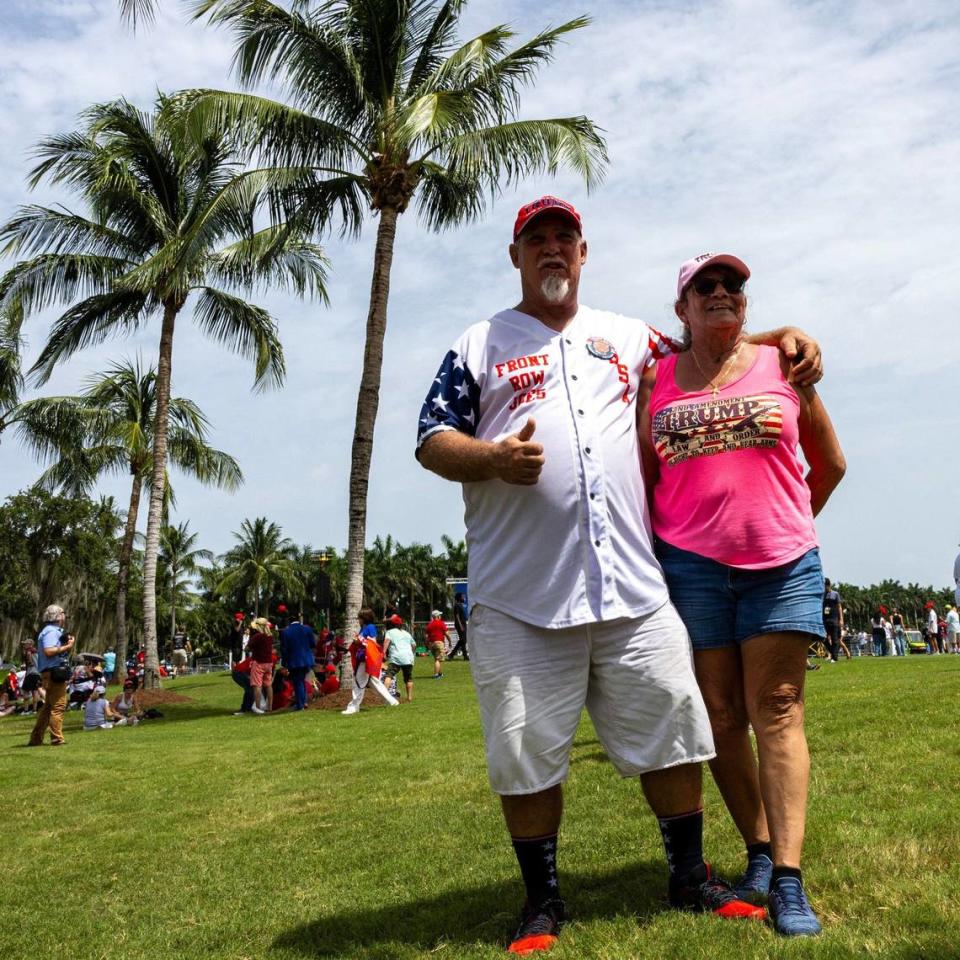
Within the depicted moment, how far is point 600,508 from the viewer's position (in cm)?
329

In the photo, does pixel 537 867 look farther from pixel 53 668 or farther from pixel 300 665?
pixel 300 665

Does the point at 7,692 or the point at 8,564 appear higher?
the point at 8,564

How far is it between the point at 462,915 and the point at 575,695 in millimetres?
1072

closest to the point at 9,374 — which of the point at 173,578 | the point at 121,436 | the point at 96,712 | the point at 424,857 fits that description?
the point at 121,436

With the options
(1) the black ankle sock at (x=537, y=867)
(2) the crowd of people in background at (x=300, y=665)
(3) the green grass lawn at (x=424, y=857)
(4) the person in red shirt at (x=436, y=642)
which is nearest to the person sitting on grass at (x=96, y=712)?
(2) the crowd of people in background at (x=300, y=665)

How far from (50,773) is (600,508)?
8195 mm

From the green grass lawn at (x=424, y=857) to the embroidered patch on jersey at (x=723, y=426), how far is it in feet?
4.89

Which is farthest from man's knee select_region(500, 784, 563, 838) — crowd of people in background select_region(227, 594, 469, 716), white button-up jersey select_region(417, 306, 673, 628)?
crowd of people in background select_region(227, 594, 469, 716)

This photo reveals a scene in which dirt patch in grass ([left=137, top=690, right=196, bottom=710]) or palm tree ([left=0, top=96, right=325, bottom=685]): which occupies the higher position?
palm tree ([left=0, top=96, right=325, bottom=685])

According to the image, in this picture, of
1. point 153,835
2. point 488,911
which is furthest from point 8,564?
point 488,911

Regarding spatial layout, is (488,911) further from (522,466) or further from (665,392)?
(665,392)

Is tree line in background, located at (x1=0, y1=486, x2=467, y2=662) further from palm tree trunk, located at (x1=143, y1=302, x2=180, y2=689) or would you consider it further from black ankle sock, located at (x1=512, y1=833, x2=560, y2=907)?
black ankle sock, located at (x1=512, y1=833, x2=560, y2=907)

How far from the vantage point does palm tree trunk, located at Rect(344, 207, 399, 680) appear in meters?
16.6

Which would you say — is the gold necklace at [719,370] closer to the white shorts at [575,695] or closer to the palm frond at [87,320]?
the white shorts at [575,695]
